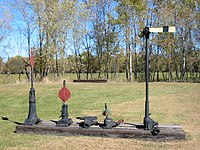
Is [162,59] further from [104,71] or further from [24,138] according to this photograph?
[24,138]

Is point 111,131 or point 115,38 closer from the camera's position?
point 111,131

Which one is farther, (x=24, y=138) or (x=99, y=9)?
(x=99, y=9)

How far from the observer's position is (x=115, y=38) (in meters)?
25.2

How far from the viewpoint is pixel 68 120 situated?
5566mm

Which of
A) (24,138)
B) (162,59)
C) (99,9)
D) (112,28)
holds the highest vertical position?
(99,9)

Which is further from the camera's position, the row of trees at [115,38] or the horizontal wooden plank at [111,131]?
the row of trees at [115,38]

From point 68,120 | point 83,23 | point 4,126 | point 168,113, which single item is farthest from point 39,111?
point 83,23

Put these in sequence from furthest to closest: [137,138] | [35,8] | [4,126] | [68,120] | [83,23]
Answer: [83,23] → [35,8] → [4,126] → [68,120] → [137,138]

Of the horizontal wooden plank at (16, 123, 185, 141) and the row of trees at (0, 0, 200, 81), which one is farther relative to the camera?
the row of trees at (0, 0, 200, 81)

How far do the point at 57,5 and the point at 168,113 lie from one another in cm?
1695

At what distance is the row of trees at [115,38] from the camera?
74.7ft

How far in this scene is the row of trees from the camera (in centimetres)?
2277

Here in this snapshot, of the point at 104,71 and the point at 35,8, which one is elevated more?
the point at 35,8

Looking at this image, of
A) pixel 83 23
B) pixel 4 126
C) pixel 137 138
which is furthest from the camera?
pixel 83 23
